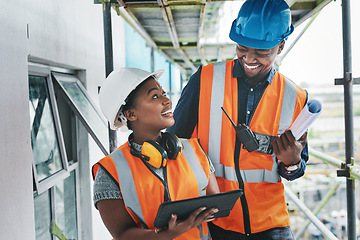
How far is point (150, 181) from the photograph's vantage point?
5.08ft

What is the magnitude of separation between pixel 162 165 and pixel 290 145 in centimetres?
66

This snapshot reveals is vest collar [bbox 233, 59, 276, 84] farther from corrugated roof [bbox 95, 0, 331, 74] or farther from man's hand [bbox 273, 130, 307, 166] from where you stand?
corrugated roof [bbox 95, 0, 331, 74]

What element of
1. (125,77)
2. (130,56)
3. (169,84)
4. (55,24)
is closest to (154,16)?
(55,24)

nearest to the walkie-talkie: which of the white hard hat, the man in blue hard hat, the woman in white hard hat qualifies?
the man in blue hard hat

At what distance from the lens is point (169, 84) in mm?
9117

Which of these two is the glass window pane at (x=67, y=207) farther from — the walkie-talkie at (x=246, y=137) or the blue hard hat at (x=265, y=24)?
the blue hard hat at (x=265, y=24)

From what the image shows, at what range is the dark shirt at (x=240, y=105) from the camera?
187 cm

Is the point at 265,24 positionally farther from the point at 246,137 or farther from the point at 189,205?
the point at 189,205

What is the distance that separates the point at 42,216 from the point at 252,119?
6.02 feet

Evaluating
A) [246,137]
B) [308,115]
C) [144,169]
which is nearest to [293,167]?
[246,137]

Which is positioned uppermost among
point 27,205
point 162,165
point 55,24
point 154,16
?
point 154,16

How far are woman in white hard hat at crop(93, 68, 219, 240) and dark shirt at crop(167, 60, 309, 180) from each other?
0.75 feet

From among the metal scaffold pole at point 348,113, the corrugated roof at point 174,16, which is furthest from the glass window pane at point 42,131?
the metal scaffold pole at point 348,113

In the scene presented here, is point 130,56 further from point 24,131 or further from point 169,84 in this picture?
point 24,131
